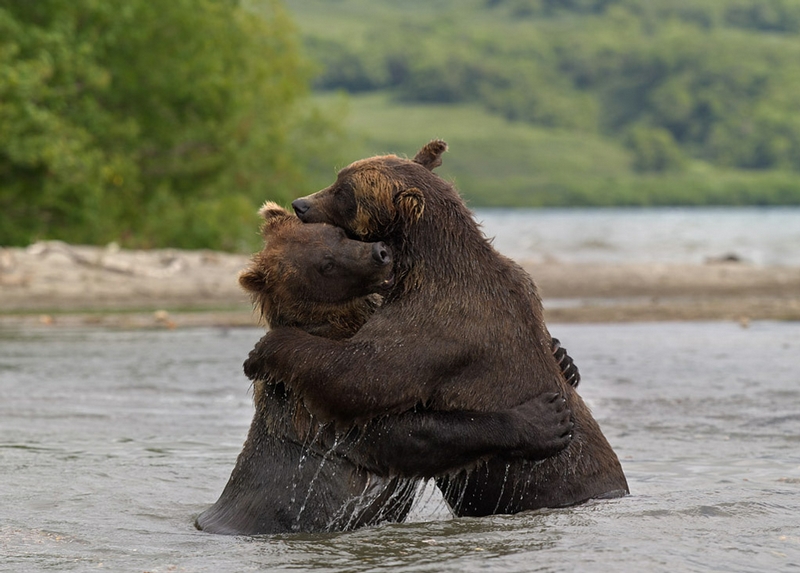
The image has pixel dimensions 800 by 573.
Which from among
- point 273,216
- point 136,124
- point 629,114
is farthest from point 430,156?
point 629,114

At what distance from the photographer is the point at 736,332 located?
17781mm

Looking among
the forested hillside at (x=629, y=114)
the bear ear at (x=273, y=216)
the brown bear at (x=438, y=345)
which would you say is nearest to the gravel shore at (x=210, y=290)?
the bear ear at (x=273, y=216)

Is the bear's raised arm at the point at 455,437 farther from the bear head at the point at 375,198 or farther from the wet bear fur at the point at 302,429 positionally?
the bear head at the point at 375,198

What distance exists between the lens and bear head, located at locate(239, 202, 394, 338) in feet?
20.1

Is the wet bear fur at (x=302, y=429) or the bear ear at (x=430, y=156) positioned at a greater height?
the bear ear at (x=430, y=156)

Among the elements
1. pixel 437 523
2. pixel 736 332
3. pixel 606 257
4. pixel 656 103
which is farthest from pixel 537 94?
pixel 437 523

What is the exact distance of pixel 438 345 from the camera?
19.1 ft

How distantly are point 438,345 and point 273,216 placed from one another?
48.5 inches

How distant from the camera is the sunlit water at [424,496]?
5.67m

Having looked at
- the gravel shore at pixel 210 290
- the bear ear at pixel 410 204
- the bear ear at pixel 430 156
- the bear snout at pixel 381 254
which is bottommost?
the gravel shore at pixel 210 290

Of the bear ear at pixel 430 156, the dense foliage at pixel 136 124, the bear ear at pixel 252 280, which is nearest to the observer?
the bear ear at pixel 252 280

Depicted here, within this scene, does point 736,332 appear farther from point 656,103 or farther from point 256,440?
point 656,103

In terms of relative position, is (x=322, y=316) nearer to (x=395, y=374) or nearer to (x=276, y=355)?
(x=276, y=355)

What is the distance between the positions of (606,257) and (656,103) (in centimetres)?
14566
